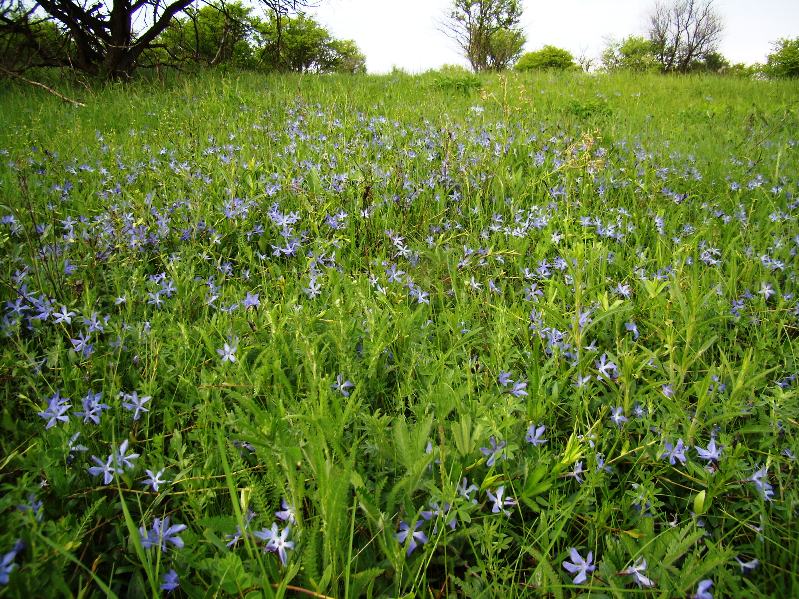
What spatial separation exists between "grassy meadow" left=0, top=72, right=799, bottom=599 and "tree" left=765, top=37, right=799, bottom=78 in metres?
35.3

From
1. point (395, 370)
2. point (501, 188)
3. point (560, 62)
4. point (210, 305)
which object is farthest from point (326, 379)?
point (560, 62)

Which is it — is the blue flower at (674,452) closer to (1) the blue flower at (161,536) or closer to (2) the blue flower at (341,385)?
(2) the blue flower at (341,385)

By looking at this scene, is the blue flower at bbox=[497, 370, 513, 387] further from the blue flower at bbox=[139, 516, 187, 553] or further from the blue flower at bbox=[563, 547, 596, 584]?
the blue flower at bbox=[139, 516, 187, 553]

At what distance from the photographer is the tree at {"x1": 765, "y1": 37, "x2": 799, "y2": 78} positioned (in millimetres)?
34094

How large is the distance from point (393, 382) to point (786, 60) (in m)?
49.5

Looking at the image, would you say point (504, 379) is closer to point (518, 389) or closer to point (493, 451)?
point (518, 389)

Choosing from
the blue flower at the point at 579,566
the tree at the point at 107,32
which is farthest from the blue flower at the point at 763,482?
the tree at the point at 107,32

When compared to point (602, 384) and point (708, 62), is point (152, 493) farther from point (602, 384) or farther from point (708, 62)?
point (708, 62)

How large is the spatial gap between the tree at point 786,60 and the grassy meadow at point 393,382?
1390 inches

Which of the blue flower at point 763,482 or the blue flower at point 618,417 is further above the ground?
the blue flower at point 618,417

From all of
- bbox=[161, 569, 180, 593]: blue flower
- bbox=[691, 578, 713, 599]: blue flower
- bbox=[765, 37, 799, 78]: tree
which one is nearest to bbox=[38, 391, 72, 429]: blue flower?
bbox=[161, 569, 180, 593]: blue flower

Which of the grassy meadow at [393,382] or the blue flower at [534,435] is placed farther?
the blue flower at [534,435]

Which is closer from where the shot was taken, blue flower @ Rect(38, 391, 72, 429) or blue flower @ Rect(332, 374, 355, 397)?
blue flower @ Rect(38, 391, 72, 429)

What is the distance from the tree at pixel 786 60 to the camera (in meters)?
34.1
